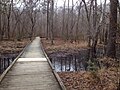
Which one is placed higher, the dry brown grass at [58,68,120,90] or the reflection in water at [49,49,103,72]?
the dry brown grass at [58,68,120,90]

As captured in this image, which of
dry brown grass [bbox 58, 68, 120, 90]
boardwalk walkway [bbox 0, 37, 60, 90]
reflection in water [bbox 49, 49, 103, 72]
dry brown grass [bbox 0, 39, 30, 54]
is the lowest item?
reflection in water [bbox 49, 49, 103, 72]

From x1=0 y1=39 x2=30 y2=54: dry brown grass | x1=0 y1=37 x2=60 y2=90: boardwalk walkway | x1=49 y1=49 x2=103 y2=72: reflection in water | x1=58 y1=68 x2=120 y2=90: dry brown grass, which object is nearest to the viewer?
x1=0 y1=37 x2=60 y2=90: boardwalk walkway

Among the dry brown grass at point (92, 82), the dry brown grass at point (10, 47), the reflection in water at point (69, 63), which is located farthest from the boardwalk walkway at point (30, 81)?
the dry brown grass at point (10, 47)

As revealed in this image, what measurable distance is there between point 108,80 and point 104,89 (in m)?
1.19

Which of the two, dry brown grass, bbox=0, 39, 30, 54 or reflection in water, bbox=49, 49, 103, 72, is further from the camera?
dry brown grass, bbox=0, 39, 30, 54

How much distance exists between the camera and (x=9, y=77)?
830 cm

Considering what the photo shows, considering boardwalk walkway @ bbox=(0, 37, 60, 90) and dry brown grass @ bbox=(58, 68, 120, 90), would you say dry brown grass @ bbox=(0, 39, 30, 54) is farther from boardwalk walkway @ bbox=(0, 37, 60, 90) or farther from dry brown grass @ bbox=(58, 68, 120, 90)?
dry brown grass @ bbox=(58, 68, 120, 90)

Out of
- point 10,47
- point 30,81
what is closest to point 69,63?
point 30,81

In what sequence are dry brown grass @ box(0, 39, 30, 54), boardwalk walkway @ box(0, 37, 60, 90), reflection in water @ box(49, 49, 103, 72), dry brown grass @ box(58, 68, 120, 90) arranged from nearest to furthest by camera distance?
1. boardwalk walkway @ box(0, 37, 60, 90)
2. dry brown grass @ box(58, 68, 120, 90)
3. reflection in water @ box(49, 49, 103, 72)
4. dry brown grass @ box(0, 39, 30, 54)

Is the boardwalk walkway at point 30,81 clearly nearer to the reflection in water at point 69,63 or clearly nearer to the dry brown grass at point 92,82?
the dry brown grass at point 92,82

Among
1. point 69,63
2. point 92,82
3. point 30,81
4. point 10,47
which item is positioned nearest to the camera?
point 30,81

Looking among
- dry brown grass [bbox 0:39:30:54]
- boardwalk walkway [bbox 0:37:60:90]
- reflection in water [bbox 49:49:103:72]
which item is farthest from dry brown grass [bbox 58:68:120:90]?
dry brown grass [bbox 0:39:30:54]

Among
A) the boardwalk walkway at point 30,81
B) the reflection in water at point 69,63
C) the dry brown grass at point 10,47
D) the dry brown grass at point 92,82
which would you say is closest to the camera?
the boardwalk walkway at point 30,81

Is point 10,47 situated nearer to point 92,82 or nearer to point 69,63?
point 69,63
